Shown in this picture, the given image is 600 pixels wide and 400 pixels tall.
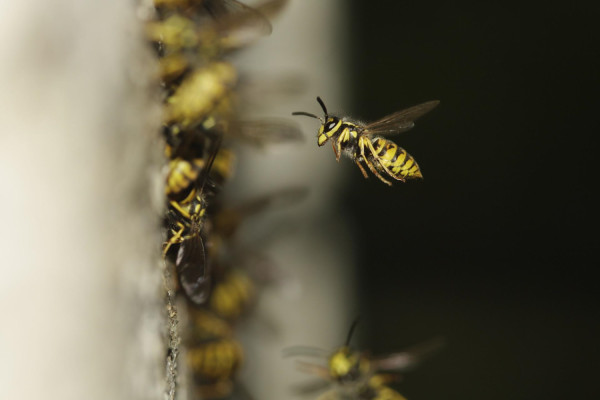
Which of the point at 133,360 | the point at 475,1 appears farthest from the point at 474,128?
the point at 133,360

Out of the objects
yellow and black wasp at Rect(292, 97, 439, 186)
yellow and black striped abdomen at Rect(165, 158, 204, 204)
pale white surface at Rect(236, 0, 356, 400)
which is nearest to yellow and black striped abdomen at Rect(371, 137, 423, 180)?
yellow and black wasp at Rect(292, 97, 439, 186)

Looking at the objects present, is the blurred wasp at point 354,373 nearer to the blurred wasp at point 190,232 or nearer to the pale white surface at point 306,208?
the pale white surface at point 306,208

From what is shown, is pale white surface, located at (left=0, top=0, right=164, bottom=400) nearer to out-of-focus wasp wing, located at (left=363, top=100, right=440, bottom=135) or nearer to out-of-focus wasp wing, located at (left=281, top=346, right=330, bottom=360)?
out-of-focus wasp wing, located at (left=363, top=100, right=440, bottom=135)

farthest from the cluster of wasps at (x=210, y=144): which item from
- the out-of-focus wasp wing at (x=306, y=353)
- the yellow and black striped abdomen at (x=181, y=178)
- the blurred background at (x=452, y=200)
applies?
the blurred background at (x=452, y=200)

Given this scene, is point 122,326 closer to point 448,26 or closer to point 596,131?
A: point 448,26

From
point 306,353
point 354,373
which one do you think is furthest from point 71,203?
point 306,353
